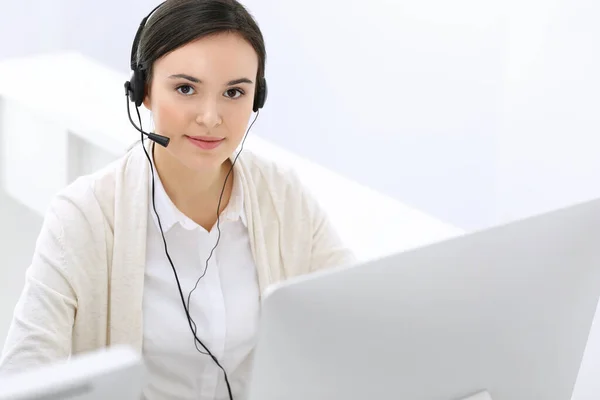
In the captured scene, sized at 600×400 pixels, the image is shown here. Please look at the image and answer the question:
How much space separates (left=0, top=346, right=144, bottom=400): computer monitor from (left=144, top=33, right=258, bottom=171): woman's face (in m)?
0.74

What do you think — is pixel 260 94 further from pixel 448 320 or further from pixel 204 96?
pixel 448 320

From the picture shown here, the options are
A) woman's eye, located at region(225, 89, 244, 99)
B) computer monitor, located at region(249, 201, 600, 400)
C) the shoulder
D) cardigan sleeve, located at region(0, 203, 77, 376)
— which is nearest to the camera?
computer monitor, located at region(249, 201, 600, 400)

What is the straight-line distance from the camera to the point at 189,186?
1743 mm

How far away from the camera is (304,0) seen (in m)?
3.02

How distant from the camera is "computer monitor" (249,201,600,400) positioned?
107 cm

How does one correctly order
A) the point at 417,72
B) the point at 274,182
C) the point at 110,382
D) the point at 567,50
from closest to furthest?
the point at 110,382 → the point at 274,182 → the point at 567,50 → the point at 417,72

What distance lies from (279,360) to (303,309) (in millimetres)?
62

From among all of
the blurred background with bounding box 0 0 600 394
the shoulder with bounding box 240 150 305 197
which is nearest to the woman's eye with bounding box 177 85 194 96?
the shoulder with bounding box 240 150 305 197

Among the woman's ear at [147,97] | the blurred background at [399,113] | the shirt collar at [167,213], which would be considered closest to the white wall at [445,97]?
the blurred background at [399,113]

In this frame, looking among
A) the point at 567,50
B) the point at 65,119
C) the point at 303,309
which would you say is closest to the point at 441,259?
the point at 303,309

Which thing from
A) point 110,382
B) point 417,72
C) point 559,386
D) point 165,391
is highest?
point 417,72

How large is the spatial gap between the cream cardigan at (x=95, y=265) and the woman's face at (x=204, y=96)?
13cm

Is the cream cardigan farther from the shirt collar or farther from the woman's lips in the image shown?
the woman's lips

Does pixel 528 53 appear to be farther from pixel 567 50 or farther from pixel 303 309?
pixel 303 309
